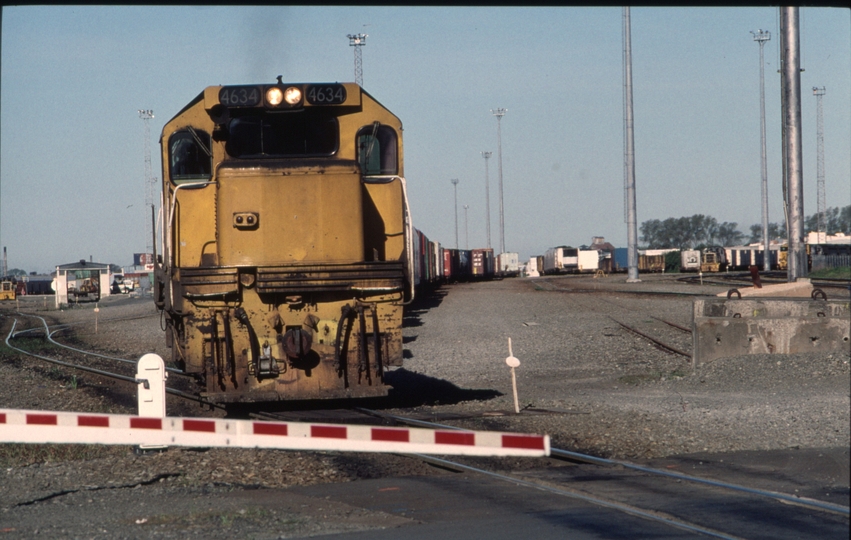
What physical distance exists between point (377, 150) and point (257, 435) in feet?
18.3

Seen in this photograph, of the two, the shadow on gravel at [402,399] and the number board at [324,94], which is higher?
the number board at [324,94]

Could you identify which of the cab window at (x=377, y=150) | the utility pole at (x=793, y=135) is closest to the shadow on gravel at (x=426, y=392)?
the cab window at (x=377, y=150)

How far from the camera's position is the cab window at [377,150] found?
9836mm

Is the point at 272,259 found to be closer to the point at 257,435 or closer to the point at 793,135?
the point at 257,435

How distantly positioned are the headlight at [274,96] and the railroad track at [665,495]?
375 cm

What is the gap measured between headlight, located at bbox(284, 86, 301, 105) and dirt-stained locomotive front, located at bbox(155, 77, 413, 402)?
1cm

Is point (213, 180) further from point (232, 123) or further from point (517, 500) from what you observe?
point (517, 500)

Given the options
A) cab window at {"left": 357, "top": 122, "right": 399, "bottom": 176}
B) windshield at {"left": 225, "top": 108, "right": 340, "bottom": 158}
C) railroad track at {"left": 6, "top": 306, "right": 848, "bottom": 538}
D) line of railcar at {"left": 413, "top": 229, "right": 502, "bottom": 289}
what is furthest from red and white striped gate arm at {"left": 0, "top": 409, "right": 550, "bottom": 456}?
line of railcar at {"left": 413, "top": 229, "right": 502, "bottom": 289}

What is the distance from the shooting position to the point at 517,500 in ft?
20.4

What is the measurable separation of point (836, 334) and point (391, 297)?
22.8 ft

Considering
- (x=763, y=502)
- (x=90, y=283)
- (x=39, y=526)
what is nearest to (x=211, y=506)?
(x=39, y=526)

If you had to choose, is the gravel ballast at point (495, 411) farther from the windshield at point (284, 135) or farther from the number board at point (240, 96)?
the number board at point (240, 96)

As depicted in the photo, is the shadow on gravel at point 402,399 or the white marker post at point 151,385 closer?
the white marker post at point 151,385

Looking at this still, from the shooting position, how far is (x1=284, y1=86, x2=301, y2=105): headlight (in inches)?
366
